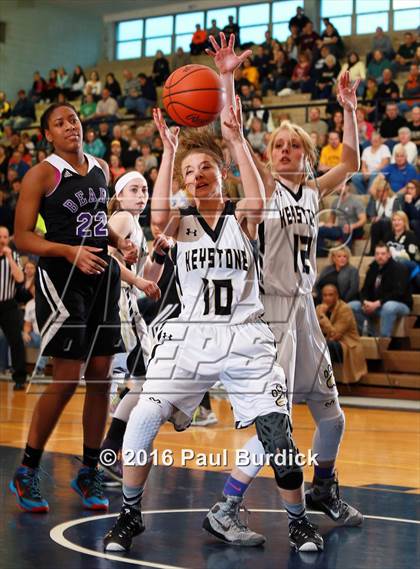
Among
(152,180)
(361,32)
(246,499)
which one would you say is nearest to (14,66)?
(361,32)

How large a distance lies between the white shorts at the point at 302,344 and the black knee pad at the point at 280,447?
575 millimetres

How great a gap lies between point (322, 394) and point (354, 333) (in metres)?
6.59

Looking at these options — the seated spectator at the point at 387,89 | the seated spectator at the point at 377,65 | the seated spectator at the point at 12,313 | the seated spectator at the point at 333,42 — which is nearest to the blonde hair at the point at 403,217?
the seated spectator at the point at 387,89

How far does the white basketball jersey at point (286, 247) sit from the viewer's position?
5070 millimetres

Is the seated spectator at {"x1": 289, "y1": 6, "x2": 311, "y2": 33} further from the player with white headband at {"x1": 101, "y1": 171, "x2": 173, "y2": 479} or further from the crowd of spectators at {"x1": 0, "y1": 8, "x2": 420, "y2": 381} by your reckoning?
the player with white headband at {"x1": 101, "y1": 171, "x2": 173, "y2": 479}

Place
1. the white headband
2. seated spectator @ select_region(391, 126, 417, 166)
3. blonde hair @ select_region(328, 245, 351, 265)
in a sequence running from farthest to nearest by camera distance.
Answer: seated spectator @ select_region(391, 126, 417, 166), blonde hair @ select_region(328, 245, 351, 265), the white headband

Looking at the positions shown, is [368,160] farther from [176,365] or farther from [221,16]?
[221,16]

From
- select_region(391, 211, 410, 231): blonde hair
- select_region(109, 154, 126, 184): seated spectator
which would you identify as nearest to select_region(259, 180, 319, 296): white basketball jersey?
select_region(391, 211, 410, 231): blonde hair

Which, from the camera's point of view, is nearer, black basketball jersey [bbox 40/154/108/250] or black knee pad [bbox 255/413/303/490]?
black knee pad [bbox 255/413/303/490]

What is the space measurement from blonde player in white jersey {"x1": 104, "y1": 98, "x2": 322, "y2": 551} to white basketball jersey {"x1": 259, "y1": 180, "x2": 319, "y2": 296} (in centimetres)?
A: 44

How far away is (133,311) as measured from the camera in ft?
22.4

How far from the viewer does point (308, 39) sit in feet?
65.7

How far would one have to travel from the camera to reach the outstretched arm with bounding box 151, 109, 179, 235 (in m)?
4.38

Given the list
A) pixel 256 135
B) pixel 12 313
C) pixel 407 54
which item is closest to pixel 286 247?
pixel 12 313
